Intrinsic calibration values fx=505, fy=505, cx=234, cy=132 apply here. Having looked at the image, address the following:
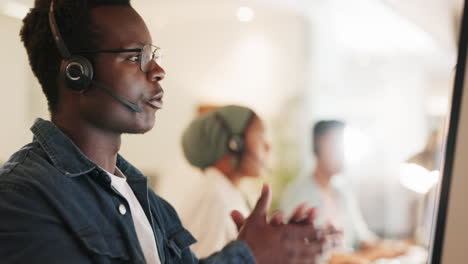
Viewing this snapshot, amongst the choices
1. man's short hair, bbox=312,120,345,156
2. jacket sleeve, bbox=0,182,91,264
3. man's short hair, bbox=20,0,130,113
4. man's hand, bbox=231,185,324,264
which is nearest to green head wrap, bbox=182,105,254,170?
man's short hair, bbox=312,120,345,156

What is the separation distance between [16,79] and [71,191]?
559mm

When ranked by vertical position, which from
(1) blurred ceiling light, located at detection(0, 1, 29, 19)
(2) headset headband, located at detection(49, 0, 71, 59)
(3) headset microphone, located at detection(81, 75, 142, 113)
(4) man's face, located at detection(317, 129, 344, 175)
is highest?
(1) blurred ceiling light, located at detection(0, 1, 29, 19)

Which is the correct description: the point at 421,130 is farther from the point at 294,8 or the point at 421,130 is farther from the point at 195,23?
the point at 195,23

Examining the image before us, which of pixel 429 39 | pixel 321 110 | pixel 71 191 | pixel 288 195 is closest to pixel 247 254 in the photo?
pixel 71 191

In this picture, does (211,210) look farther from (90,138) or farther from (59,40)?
(59,40)

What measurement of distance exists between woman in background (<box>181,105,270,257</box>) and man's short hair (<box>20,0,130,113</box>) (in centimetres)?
50

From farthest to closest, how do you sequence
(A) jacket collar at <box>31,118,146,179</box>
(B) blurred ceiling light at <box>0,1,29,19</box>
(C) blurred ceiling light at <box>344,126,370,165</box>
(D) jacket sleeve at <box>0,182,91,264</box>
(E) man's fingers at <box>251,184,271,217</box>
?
(C) blurred ceiling light at <box>344,126,370,165</box>, (B) blurred ceiling light at <box>0,1,29,19</box>, (E) man's fingers at <box>251,184,271,217</box>, (A) jacket collar at <box>31,118,146,179</box>, (D) jacket sleeve at <box>0,182,91,264</box>

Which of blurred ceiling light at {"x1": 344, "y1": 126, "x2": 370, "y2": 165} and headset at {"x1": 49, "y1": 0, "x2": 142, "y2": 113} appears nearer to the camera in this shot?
headset at {"x1": 49, "y1": 0, "x2": 142, "y2": 113}

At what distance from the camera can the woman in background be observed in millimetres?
1389

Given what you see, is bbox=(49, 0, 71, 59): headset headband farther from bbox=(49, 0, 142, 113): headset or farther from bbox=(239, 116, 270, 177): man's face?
bbox=(239, 116, 270, 177): man's face

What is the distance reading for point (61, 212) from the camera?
0.79 metres

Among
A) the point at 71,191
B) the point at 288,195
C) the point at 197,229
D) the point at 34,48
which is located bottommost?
the point at 197,229

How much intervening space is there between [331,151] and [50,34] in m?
0.82

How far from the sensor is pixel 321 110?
1.42m
